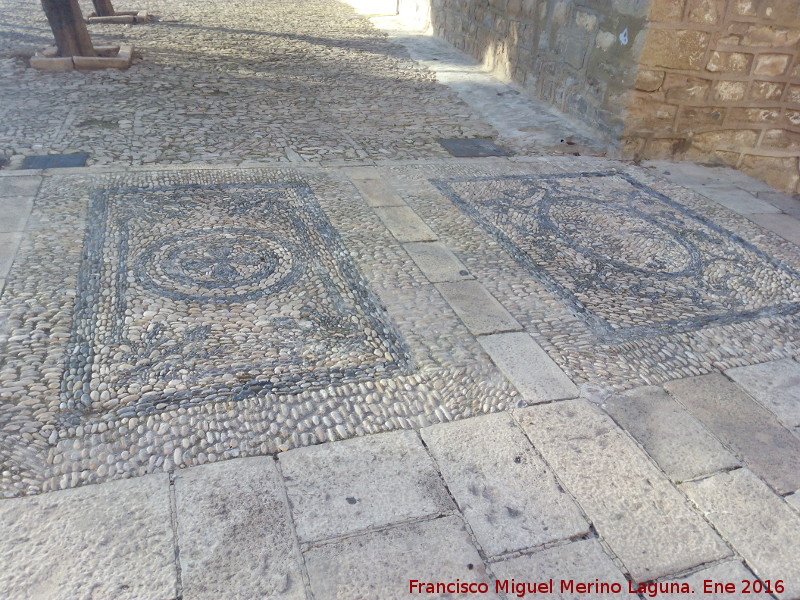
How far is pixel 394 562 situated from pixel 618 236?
306 centimetres

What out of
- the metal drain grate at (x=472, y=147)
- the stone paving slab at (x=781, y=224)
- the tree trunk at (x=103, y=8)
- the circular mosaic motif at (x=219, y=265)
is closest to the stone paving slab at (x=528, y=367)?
the circular mosaic motif at (x=219, y=265)

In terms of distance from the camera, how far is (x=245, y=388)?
2.59m

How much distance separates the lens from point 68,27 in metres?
7.48

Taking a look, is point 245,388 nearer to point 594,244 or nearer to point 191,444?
point 191,444

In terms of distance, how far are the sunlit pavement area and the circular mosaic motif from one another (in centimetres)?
2

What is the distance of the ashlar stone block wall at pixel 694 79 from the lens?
513cm

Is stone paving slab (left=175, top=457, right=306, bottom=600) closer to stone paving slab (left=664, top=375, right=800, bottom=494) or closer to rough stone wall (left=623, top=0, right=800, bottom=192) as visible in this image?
stone paving slab (left=664, top=375, right=800, bottom=494)

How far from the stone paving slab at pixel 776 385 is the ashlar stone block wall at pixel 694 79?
325cm

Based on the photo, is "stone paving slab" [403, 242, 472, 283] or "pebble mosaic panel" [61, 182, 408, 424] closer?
"pebble mosaic panel" [61, 182, 408, 424]

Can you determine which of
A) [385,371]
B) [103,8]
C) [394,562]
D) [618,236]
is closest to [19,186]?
[385,371]

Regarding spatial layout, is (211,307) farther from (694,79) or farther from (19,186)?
(694,79)

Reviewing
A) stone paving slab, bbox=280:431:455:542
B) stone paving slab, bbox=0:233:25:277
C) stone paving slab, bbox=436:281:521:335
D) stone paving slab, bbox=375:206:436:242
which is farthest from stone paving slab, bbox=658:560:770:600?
stone paving slab, bbox=0:233:25:277

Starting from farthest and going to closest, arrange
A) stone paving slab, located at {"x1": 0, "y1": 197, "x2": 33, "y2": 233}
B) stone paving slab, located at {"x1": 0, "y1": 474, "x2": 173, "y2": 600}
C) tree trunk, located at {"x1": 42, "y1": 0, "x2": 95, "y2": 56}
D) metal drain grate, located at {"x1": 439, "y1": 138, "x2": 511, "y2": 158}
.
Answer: tree trunk, located at {"x1": 42, "y1": 0, "x2": 95, "y2": 56}
metal drain grate, located at {"x1": 439, "y1": 138, "x2": 511, "y2": 158}
stone paving slab, located at {"x1": 0, "y1": 197, "x2": 33, "y2": 233}
stone paving slab, located at {"x1": 0, "y1": 474, "x2": 173, "y2": 600}

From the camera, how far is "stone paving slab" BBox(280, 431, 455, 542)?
6.58 feet
